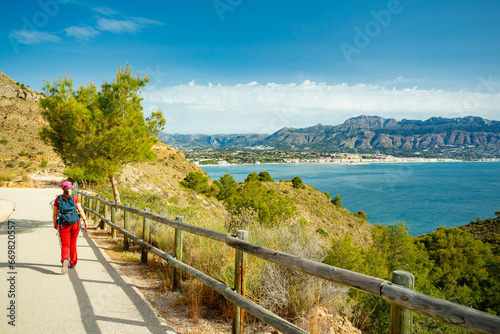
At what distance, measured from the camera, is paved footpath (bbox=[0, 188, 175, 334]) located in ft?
12.6

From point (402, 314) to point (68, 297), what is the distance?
4.84m

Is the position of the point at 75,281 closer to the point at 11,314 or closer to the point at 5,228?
the point at 11,314

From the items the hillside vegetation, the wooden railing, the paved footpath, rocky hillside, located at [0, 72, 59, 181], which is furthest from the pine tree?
rocky hillside, located at [0, 72, 59, 181]

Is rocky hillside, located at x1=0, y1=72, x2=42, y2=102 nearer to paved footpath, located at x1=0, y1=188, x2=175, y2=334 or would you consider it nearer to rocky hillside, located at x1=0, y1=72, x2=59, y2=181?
rocky hillside, located at x1=0, y1=72, x2=59, y2=181

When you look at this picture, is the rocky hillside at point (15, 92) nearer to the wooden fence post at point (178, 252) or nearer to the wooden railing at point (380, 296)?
the wooden fence post at point (178, 252)

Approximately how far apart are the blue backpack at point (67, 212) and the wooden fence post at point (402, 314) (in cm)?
577

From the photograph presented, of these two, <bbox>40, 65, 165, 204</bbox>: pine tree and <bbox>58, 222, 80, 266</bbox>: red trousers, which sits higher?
<bbox>40, 65, 165, 204</bbox>: pine tree

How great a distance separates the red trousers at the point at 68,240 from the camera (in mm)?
5733

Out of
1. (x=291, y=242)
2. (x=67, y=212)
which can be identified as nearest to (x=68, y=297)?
(x=67, y=212)

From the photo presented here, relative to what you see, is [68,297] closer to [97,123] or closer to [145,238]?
[145,238]

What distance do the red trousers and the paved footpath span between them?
0.95 feet

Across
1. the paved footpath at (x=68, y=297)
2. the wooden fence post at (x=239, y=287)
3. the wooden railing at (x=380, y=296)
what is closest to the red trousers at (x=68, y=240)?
the paved footpath at (x=68, y=297)

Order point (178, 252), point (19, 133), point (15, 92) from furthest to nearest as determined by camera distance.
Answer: point (15, 92), point (19, 133), point (178, 252)

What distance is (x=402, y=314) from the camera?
217 cm
